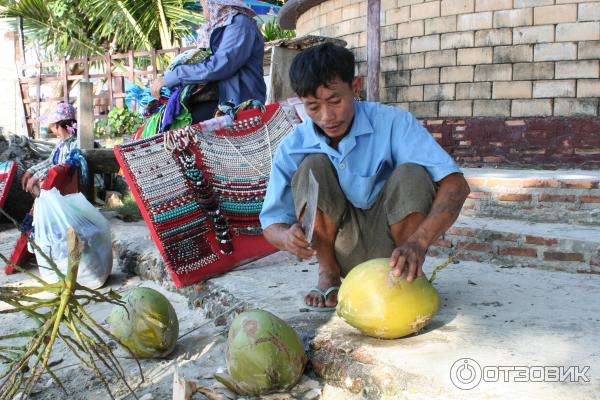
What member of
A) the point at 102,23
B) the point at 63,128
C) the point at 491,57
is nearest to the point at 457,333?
the point at 491,57

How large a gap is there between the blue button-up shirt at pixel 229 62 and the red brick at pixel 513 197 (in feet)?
6.15

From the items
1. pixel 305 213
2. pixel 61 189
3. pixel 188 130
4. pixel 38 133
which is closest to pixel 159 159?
pixel 188 130

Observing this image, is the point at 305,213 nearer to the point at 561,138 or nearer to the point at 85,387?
the point at 85,387

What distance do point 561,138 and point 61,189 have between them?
420cm

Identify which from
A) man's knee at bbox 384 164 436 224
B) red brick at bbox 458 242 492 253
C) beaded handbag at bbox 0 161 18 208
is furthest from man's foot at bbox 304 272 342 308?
beaded handbag at bbox 0 161 18 208

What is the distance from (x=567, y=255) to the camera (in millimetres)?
3006

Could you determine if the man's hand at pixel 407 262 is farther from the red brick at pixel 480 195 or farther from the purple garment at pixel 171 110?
the red brick at pixel 480 195

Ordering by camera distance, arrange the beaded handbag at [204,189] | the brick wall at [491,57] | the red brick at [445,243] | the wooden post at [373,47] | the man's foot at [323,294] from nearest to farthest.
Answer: the man's foot at [323,294] < the beaded handbag at [204,189] < the red brick at [445,243] < the brick wall at [491,57] < the wooden post at [373,47]

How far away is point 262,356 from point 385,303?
392 millimetres

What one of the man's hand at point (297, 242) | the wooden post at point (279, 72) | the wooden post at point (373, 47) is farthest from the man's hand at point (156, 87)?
the wooden post at point (279, 72)

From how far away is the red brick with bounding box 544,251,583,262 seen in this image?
297 cm

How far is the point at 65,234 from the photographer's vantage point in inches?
127

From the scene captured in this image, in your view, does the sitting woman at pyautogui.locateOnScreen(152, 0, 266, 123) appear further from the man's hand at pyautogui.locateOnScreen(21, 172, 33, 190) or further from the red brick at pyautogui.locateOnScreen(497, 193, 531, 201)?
the red brick at pyautogui.locateOnScreen(497, 193, 531, 201)
